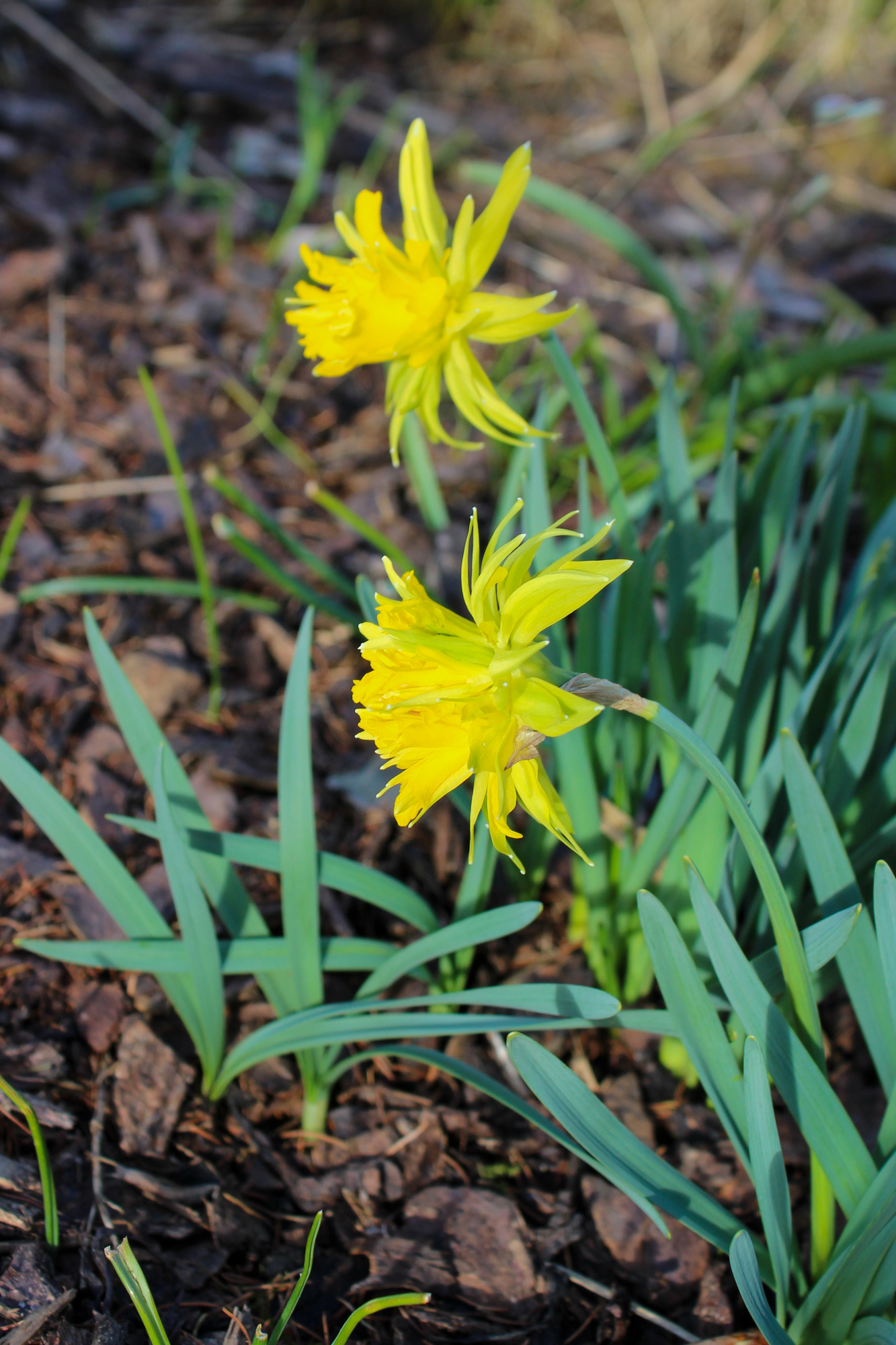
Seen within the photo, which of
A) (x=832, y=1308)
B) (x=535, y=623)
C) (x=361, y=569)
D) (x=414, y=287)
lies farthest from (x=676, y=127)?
(x=832, y=1308)

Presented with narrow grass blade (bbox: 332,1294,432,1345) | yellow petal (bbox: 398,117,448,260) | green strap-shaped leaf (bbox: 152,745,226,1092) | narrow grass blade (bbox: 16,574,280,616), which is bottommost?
narrow grass blade (bbox: 332,1294,432,1345)

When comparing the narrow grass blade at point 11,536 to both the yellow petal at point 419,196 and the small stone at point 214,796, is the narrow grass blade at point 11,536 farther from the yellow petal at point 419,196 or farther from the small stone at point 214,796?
the yellow petal at point 419,196

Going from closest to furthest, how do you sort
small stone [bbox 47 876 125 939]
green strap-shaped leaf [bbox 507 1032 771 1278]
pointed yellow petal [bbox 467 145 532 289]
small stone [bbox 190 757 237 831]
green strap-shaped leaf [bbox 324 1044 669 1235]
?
green strap-shaped leaf [bbox 507 1032 771 1278] < green strap-shaped leaf [bbox 324 1044 669 1235] < pointed yellow petal [bbox 467 145 532 289] < small stone [bbox 47 876 125 939] < small stone [bbox 190 757 237 831]

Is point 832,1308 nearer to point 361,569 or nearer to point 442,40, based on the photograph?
point 361,569

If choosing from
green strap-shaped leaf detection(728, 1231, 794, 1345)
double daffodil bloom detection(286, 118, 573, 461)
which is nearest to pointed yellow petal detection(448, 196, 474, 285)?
double daffodil bloom detection(286, 118, 573, 461)

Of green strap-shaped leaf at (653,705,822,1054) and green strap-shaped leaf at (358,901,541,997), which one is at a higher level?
green strap-shaped leaf at (653,705,822,1054)

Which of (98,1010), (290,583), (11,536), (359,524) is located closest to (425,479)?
(359,524)

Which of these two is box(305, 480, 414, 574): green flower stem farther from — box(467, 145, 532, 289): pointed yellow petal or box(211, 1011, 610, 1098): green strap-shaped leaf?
box(211, 1011, 610, 1098): green strap-shaped leaf
